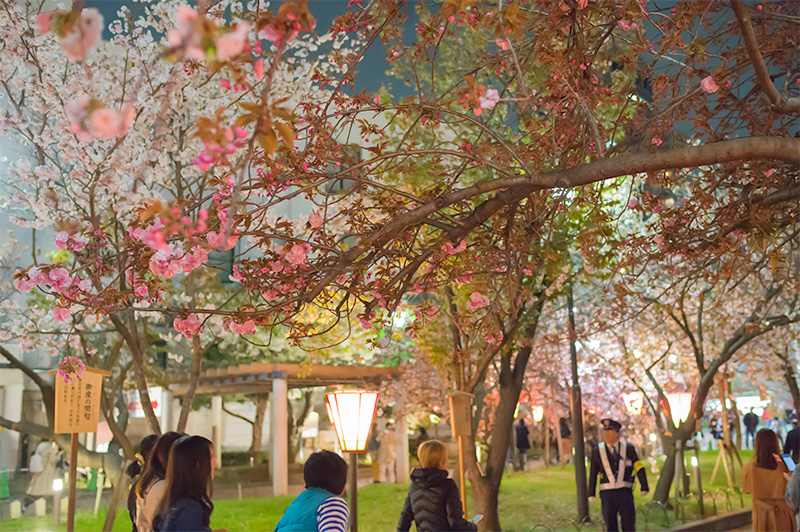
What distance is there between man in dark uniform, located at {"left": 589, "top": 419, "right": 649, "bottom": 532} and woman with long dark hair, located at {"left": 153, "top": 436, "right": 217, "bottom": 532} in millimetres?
5090

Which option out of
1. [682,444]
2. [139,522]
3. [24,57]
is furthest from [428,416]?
[139,522]

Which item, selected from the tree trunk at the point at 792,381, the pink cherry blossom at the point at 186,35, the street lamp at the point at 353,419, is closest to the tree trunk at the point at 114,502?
the street lamp at the point at 353,419

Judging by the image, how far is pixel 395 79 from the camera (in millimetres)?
10562

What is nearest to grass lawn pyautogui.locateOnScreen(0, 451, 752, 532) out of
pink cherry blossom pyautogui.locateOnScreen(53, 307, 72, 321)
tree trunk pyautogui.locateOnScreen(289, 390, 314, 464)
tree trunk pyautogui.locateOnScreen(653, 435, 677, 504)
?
tree trunk pyautogui.locateOnScreen(653, 435, 677, 504)

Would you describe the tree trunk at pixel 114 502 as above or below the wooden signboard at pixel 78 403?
below

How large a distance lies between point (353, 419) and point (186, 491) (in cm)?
304

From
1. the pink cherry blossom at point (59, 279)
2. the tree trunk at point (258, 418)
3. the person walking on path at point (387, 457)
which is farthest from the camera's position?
the tree trunk at point (258, 418)

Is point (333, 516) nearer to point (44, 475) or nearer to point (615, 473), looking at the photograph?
point (615, 473)

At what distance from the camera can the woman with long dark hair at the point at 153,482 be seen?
3404 mm

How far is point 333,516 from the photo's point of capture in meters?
3.08

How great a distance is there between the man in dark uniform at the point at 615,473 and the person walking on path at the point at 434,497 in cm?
284

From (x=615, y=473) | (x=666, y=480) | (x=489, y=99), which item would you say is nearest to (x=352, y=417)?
(x=615, y=473)

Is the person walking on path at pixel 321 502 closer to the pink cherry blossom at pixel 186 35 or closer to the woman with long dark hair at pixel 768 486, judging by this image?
the pink cherry blossom at pixel 186 35

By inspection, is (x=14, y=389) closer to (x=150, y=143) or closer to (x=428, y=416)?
(x=428, y=416)
